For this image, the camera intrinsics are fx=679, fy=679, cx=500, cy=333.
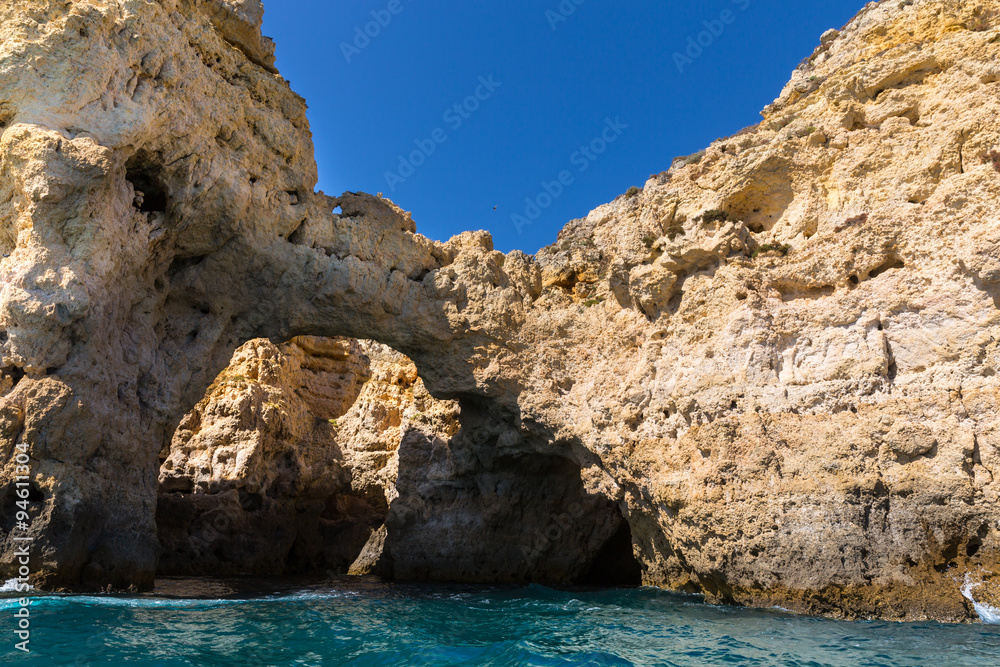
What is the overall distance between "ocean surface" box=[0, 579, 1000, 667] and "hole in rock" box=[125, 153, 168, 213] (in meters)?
7.92

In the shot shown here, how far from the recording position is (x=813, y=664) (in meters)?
7.31

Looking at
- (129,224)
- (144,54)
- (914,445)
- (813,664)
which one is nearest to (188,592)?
(129,224)

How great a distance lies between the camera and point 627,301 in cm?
1552

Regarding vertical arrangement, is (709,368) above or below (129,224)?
below

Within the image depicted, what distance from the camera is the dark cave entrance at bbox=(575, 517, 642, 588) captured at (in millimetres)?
19578

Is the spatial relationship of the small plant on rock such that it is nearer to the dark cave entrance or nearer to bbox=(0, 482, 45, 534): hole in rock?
the dark cave entrance

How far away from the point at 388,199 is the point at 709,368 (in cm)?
930

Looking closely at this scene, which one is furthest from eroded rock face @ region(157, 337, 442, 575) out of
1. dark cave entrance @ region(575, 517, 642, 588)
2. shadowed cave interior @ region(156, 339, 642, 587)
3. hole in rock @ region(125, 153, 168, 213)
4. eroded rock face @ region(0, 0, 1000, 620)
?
hole in rock @ region(125, 153, 168, 213)

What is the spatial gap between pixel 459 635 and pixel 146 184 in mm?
11360

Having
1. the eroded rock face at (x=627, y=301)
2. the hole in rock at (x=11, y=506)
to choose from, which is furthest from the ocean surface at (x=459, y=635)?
the hole in rock at (x=11, y=506)

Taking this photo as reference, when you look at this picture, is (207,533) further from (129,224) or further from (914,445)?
(914,445)

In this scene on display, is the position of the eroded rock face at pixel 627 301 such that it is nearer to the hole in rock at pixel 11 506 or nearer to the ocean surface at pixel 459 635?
the hole in rock at pixel 11 506

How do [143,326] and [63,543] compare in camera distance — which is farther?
[143,326]

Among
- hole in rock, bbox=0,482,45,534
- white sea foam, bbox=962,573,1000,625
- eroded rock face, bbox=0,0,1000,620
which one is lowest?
white sea foam, bbox=962,573,1000,625
